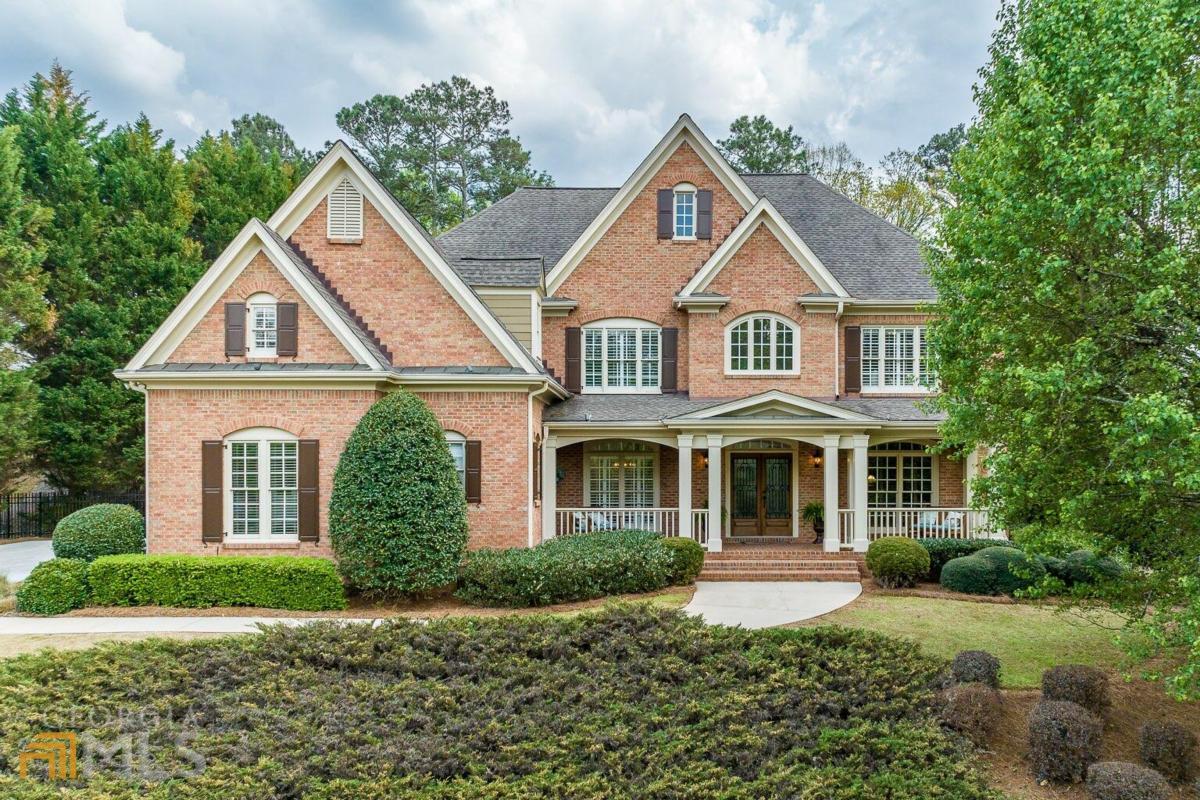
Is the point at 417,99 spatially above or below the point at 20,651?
above

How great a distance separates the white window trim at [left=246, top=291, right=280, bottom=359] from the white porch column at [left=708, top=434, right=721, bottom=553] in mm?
9434

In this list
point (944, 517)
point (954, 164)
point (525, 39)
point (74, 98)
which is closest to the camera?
point (954, 164)

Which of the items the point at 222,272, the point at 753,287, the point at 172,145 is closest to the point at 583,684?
the point at 222,272

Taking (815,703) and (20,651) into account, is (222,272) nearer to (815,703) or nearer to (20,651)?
(20,651)

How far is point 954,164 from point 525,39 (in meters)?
18.5

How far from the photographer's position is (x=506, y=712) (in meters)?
6.78

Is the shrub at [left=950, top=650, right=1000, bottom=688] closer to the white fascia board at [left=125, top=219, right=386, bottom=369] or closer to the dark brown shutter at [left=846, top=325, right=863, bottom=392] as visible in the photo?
the dark brown shutter at [left=846, top=325, right=863, bottom=392]

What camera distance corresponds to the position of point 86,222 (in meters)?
23.4

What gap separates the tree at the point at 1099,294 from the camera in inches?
228

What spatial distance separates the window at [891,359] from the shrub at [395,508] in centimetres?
1137

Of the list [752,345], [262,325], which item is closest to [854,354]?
[752,345]

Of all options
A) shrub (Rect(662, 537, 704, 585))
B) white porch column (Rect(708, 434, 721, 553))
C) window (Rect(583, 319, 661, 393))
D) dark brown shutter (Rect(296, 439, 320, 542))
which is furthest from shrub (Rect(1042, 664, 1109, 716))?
dark brown shutter (Rect(296, 439, 320, 542))

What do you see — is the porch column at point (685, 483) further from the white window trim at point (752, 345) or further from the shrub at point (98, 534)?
the shrub at point (98, 534)

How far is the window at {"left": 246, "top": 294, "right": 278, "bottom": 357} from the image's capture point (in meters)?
12.7
